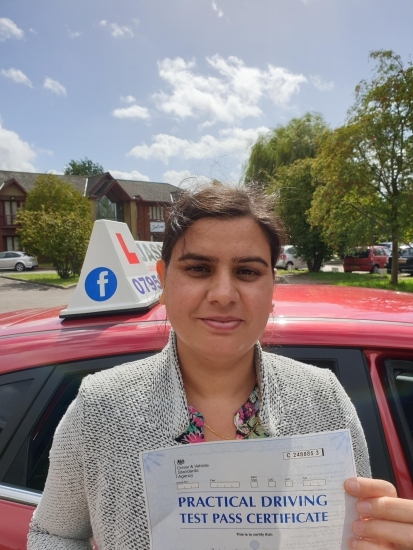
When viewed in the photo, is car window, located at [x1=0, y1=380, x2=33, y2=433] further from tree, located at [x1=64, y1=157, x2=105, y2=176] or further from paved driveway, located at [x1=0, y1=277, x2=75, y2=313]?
tree, located at [x1=64, y1=157, x2=105, y2=176]

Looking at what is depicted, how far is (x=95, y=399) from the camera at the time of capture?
3.34 ft

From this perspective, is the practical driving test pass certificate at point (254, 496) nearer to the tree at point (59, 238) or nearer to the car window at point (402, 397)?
the car window at point (402, 397)

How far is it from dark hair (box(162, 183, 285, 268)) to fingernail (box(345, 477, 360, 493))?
540 mm

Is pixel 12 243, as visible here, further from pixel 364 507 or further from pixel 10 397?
pixel 364 507

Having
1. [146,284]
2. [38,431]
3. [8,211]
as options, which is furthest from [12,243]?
[38,431]

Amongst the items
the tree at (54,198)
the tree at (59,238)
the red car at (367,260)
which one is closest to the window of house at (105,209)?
the tree at (54,198)

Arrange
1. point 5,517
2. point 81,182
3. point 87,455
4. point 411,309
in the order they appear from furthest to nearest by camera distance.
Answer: point 81,182 < point 411,309 < point 5,517 < point 87,455

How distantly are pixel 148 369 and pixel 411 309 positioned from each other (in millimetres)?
1299

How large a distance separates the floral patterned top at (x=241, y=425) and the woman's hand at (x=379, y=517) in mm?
236

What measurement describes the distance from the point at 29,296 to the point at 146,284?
15.3m

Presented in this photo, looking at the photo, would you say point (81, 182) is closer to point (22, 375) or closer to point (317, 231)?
point (317, 231)

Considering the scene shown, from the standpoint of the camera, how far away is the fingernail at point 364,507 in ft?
2.83

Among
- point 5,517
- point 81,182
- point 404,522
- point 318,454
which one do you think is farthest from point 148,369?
point 81,182

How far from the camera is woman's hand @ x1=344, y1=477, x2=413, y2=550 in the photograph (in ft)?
2.78
